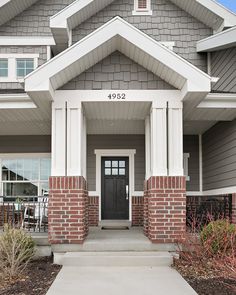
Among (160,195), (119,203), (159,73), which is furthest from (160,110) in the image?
(119,203)

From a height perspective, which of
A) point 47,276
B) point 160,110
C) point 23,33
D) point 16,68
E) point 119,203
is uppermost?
point 23,33

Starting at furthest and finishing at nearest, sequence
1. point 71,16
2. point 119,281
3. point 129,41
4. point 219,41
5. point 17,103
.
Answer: point 71,16 < point 219,41 < point 17,103 < point 129,41 < point 119,281

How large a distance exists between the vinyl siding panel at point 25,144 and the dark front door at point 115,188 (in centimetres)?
200

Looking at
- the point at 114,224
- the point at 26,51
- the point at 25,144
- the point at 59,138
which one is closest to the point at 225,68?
the point at 59,138

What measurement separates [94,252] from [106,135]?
5.63 metres

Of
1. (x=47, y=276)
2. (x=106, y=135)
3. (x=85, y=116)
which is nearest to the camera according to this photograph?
(x=47, y=276)

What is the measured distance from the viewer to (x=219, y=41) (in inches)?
439

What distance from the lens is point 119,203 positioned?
13398mm

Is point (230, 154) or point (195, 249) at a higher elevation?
point (230, 154)

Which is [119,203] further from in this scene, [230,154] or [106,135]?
[230,154]

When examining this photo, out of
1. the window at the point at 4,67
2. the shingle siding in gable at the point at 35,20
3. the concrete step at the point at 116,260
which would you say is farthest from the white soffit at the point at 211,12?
the concrete step at the point at 116,260

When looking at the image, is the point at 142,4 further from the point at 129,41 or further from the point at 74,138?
the point at 74,138

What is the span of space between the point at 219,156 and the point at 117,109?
11.3 feet

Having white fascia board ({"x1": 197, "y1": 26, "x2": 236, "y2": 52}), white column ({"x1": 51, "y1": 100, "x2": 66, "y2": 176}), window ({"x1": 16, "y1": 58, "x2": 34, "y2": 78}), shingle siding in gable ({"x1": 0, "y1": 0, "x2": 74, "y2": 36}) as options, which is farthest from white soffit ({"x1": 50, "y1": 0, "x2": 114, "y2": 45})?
white column ({"x1": 51, "y1": 100, "x2": 66, "y2": 176})
